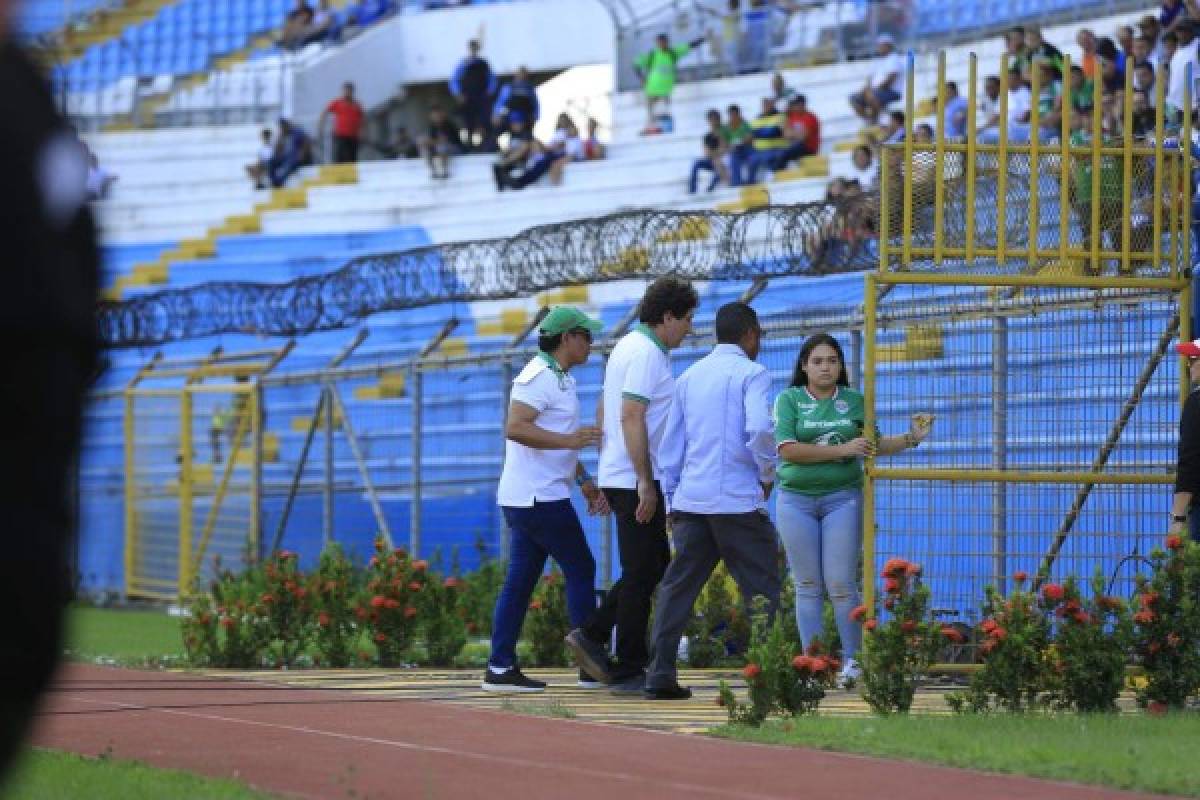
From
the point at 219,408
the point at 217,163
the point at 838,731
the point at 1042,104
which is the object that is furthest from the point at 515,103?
the point at 838,731

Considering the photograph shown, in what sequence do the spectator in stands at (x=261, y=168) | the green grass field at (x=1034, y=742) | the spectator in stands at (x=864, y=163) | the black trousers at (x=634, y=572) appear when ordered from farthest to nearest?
the spectator in stands at (x=261, y=168) < the spectator in stands at (x=864, y=163) < the black trousers at (x=634, y=572) < the green grass field at (x=1034, y=742)

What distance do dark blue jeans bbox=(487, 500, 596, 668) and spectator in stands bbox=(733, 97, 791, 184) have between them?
50.5 ft

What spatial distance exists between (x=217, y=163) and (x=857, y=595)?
2704cm

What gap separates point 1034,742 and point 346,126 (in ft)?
93.2

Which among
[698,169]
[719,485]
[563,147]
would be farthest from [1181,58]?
[563,147]

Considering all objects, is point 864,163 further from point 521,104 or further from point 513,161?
point 521,104

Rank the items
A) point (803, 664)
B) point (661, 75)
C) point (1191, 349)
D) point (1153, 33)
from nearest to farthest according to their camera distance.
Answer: point (803, 664) < point (1191, 349) < point (1153, 33) < point (661, 75)

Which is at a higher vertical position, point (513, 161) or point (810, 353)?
point (513, 161)

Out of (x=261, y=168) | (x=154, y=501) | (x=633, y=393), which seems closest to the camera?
(x=633, y=393)

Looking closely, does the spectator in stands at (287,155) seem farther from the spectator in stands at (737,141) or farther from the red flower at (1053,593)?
the red flower at (1053,593)

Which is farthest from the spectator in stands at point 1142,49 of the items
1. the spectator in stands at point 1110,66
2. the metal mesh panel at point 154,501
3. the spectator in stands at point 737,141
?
the metal mesh panel at point 154,501

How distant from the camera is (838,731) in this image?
8.12 m

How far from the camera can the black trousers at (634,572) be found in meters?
10.7

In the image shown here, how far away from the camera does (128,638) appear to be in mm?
16969
